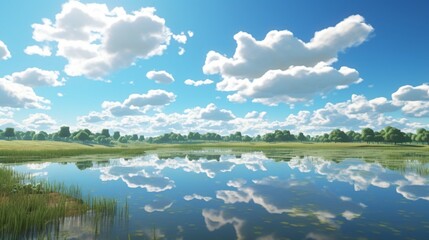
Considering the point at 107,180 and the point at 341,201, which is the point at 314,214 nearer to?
the point at 341,201

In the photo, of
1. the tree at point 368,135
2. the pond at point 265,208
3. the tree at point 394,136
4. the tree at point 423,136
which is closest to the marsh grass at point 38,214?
the pond at point 265,208

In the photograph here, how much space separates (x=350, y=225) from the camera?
17750mm

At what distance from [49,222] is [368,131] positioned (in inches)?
7591

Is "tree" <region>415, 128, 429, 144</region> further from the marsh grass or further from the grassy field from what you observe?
the marsh grass

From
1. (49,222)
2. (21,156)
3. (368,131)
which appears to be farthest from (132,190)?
(368,131)

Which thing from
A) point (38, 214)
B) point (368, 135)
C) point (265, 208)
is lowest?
point (265, 208)

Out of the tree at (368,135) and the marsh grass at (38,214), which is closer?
the marsh grass at (38,214)

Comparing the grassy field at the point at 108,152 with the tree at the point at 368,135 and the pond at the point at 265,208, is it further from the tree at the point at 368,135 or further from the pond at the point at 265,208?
the tree at the point at 368,135

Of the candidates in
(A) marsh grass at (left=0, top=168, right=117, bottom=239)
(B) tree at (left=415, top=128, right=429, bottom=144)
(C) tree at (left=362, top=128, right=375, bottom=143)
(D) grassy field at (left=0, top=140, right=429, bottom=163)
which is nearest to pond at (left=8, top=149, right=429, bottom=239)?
(A) marsh grass at (left=0, top=168, right=117, bottom=239)

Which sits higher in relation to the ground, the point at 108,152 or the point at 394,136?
the point at 394,136

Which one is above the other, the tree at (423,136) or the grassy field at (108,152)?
the tree at (423,136)

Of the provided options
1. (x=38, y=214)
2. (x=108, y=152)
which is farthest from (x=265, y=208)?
(x=108, y=152)

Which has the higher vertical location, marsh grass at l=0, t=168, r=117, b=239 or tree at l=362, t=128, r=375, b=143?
tree at l=362, t=128, r=375, b=143

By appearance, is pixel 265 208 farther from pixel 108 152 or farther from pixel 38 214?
pixel 108 152
